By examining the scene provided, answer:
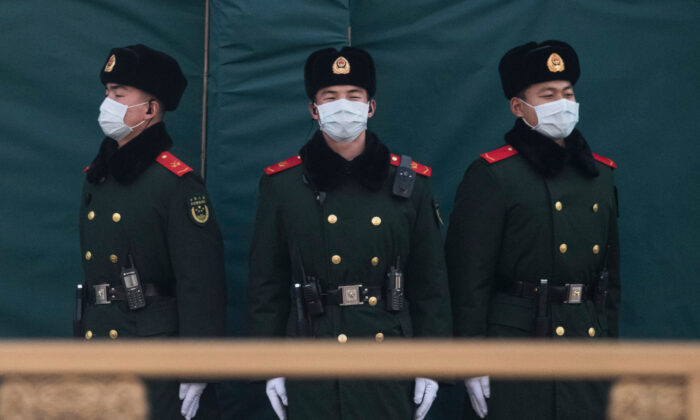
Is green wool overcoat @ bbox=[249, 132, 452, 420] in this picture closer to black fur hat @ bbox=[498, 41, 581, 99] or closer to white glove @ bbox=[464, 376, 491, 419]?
white glove @ bbox=[464, 376, 491, 419]

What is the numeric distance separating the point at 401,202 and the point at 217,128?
3.83 feet

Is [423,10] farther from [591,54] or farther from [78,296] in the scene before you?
[78,296]

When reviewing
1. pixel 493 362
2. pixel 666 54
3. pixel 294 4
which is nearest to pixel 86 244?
pixel 294 4

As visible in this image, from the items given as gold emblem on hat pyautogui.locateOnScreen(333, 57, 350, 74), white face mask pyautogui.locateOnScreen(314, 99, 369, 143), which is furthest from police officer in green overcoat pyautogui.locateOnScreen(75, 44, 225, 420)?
gold emblem on hat pyautogui.locateOnScreen(333, 57, 350, 74)

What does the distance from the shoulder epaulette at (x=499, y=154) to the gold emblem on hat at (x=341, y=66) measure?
0.65m

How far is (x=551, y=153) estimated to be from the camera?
3307 mm

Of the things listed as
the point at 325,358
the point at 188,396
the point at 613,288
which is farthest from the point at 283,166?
the point at 325,358

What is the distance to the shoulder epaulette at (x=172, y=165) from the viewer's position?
10.7 ft

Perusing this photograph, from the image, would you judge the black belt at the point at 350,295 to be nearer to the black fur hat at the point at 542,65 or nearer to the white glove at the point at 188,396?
the white glove at the point at 188,396

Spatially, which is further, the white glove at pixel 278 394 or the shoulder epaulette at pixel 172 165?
the shoulder epaulette at pixel 172 165

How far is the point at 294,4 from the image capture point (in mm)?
3959

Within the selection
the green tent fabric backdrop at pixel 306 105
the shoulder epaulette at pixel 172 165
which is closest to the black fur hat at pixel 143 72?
the shoulder epaulette at pixel 172 165

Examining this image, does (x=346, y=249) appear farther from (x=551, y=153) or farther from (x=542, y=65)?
(x=542, y=65)

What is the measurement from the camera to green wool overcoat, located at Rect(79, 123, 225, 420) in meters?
3.16
